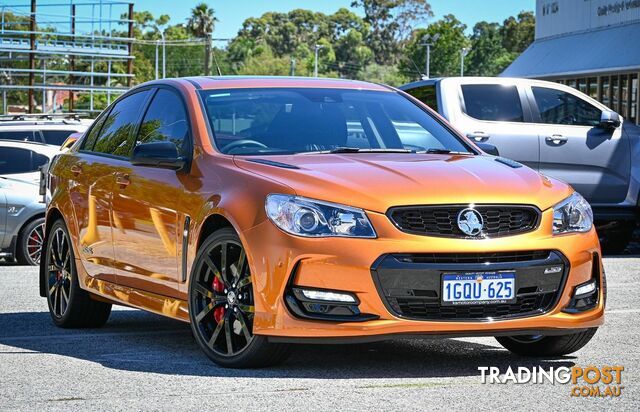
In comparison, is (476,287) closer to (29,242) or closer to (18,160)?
(29,242)

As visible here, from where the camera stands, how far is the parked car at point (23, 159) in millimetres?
16203

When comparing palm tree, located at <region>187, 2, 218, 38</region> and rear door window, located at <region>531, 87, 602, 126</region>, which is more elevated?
palm tree, located at <region>187, 2, 218, 38</region>

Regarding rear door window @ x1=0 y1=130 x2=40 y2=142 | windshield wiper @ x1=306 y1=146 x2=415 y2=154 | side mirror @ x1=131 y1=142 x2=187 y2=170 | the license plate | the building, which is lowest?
the license plate

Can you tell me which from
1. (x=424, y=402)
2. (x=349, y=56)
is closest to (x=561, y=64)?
(x=424, y=402)

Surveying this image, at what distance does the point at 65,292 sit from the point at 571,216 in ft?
12.4

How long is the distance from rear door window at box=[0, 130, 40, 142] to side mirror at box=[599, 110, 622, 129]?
7.69 meters

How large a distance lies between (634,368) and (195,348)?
8.26 ft

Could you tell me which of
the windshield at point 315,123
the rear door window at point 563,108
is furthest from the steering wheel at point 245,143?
the rear door window at point 563,108

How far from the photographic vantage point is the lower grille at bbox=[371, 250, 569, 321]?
6.47m

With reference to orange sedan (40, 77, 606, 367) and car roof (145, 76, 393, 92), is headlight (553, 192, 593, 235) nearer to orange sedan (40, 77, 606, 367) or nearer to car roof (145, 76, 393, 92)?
orange sedan (40, 77, 606, 367)

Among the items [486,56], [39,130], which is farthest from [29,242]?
[486,56]

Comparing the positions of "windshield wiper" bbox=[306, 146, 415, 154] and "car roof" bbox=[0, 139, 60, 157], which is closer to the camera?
"windshield wiper" bbox=[306, 146, 415, 154]

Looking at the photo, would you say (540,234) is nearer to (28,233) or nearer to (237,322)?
(237,322)

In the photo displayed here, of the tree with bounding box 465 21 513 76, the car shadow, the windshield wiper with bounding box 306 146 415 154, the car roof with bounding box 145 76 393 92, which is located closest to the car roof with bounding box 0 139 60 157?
the car shadow
